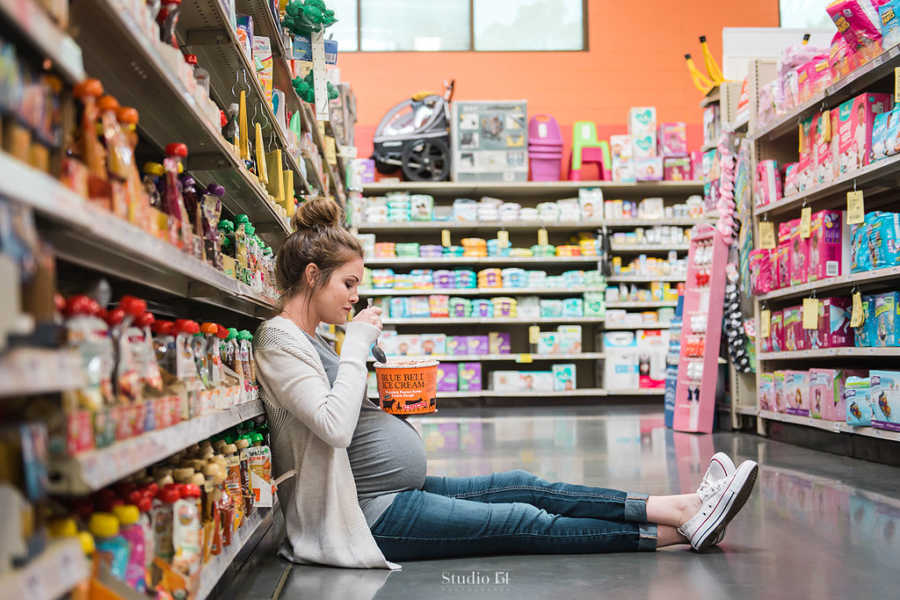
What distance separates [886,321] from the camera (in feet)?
12.9

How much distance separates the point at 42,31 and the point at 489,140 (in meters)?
8.35

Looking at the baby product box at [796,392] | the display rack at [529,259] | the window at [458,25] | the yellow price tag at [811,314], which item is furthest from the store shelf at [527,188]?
the yellow price tag at [811,314]

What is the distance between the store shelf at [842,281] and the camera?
3865mm

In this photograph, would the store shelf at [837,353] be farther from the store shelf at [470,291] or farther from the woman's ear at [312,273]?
the store shelf at [470,291]

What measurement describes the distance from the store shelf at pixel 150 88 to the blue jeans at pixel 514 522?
110 centimetres

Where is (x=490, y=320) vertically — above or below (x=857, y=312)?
above

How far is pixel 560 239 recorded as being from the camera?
9914mm

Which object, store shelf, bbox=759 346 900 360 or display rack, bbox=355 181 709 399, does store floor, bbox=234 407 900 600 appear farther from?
display rack, bbox=355 181 709 399

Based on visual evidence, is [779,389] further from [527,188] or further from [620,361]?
[527,188]

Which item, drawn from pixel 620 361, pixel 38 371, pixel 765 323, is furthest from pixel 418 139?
pixel 38 371

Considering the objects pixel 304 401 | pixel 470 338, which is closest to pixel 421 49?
pixel 470 338

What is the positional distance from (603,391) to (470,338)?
5.45 feet

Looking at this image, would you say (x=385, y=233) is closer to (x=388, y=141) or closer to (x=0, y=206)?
(x=388, y=141)

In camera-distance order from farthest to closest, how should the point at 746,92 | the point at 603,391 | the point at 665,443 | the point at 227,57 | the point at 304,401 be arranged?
the point at 603,391 < the point at 746,92 < the point at 665,443 < the point at 227,57 < the point at 304,401
